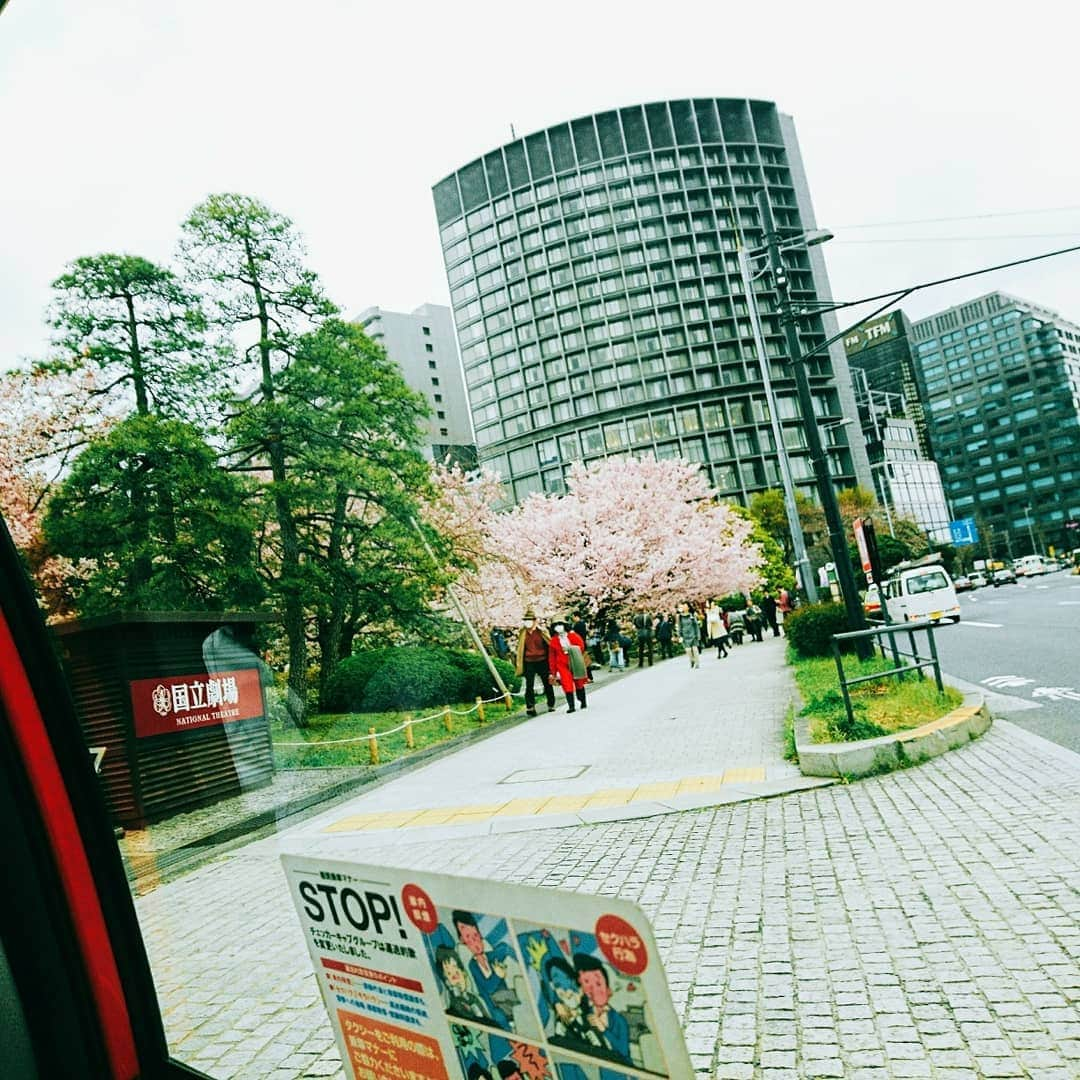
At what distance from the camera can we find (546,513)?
191 cm

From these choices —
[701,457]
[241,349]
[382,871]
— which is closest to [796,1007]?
[382,871]

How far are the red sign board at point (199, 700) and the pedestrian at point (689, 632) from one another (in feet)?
5.56

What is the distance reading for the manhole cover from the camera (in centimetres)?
213

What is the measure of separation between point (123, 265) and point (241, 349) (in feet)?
0.95

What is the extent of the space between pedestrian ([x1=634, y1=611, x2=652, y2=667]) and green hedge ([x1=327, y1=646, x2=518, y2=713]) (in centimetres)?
129

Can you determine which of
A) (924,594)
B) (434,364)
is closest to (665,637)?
(434,364)

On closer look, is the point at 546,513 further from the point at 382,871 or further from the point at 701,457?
the point at 382,871

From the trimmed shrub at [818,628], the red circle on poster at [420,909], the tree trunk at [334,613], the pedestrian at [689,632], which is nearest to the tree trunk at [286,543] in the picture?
the tree trunk at [334,613]

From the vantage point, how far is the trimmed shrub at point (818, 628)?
24.0 ft

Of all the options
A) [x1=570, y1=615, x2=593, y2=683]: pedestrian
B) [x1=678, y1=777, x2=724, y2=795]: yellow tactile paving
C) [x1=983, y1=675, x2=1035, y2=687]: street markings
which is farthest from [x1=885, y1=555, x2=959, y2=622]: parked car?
[x1=570, y1=615, x2=593, y2=683]: pedestrian

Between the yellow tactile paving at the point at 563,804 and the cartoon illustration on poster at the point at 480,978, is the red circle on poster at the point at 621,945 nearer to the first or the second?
the cartoon illustration on poster at the point at 480,978

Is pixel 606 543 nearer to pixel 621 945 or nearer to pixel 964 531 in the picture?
pixel 964 531

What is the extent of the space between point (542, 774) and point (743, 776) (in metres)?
1.49

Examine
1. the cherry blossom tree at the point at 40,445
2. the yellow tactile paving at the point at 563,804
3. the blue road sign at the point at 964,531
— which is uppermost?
the cherry blossom tree at the point at 40,445
